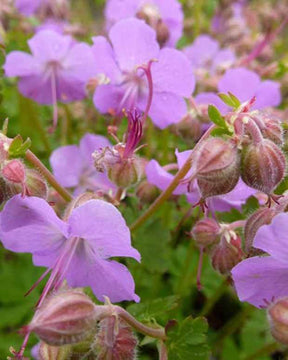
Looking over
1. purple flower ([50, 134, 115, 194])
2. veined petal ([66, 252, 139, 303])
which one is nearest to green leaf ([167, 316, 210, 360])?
veined petal ([66, 252, 139, 303])

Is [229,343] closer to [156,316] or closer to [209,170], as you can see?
[156,316]

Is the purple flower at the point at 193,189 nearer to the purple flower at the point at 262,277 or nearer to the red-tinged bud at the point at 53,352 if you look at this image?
the purple flower at the point at 262,277

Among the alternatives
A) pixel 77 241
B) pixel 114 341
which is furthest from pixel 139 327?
pixel 77 241

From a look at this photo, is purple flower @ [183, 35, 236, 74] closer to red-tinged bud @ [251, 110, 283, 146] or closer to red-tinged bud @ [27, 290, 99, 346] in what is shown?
red-tinged bud @ [251, 110, 283, 146]

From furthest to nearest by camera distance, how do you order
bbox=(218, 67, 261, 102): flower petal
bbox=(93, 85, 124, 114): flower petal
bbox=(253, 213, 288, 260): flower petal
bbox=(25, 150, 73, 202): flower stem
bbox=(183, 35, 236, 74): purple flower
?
bbox=(183, 35, 236, 74): purple flower < bbox=(218, 67, 261, 102): flower petal < bbox=(93, 85, 124, 114): flower petal < bbox=(25, 150, 73, 202): flower stem < bbox=(253, 213, 288, 260): flower petal

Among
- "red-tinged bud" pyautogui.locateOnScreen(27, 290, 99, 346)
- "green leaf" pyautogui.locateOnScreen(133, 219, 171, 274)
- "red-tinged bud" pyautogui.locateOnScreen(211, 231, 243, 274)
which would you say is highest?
"red-tinged bud" pyautogui.locateOnScreen(211, 231, 243, 274)

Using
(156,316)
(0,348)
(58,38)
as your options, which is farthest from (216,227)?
(0,348)

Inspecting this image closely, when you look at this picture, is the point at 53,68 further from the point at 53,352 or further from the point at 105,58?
the point at 53,352
